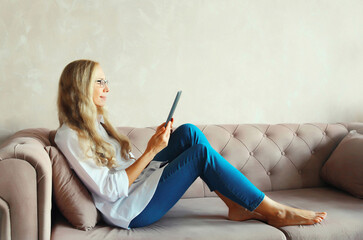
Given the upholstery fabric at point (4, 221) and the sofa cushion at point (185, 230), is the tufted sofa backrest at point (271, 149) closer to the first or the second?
the sofa cushion at point (185, 230)

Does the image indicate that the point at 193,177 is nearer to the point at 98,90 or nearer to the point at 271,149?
the point at 98,90

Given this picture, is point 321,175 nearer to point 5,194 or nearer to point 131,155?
point 131,155

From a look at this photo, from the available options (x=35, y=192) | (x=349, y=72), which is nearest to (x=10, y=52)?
(x=35, y=192)

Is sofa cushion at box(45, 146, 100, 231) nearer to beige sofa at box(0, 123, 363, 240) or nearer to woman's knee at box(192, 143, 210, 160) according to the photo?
beige sofa at box(0, 123, 363, 240)

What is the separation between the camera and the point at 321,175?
2221 mm

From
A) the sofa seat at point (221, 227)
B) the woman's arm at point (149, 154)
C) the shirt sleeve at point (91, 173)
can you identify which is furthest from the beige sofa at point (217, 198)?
the woman's arm at point (149, 154)

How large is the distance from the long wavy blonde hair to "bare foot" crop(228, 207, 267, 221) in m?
0.57

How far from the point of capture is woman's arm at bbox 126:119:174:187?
153 cm

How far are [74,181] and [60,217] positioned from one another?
0.78 ft

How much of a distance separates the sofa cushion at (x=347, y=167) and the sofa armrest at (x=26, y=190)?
1595 millimetres

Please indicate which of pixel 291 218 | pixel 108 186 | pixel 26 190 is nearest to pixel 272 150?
pixel 291 218

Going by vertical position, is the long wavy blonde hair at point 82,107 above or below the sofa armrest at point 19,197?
above

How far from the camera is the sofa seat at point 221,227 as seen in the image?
4.60 feet

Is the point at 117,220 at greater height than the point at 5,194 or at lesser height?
lesser
